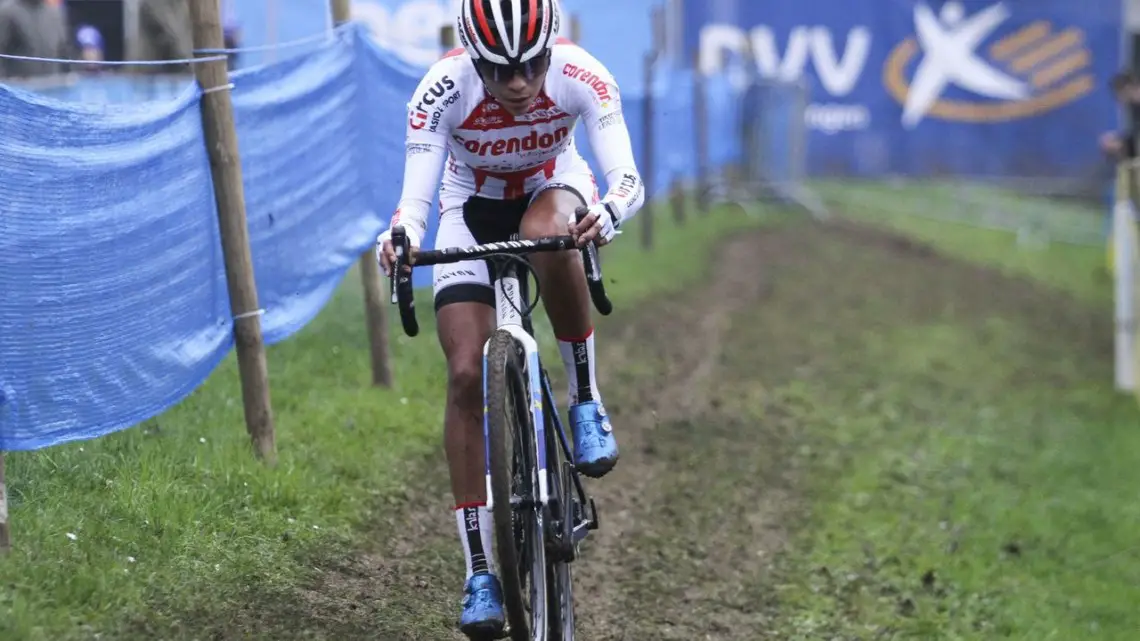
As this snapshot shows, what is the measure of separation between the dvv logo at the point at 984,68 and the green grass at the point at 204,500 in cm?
2037

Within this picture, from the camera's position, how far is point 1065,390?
36.8 feet

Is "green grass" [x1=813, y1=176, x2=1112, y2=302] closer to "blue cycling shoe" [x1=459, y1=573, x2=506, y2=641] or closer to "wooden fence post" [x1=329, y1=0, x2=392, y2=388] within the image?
"wooden fence post" [x1=329, y1=0, x2=392, y2=388]

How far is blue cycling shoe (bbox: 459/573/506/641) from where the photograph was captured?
4.57 meters

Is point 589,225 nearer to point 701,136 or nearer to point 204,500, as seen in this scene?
point 204,500

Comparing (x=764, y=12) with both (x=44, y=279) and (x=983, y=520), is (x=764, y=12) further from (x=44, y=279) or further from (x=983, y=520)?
(x=44, y=279)

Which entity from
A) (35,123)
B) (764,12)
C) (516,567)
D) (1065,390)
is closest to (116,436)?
(35,123)

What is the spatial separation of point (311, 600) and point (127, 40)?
12.7 meters

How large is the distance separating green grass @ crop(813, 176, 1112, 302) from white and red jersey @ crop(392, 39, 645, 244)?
1218cm

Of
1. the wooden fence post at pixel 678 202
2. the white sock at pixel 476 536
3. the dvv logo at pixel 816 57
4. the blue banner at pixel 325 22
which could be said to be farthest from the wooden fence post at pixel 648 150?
the white sock at pixel 476 536

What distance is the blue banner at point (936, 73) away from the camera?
25.8m

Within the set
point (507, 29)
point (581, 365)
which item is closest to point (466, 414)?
point (581, 365)

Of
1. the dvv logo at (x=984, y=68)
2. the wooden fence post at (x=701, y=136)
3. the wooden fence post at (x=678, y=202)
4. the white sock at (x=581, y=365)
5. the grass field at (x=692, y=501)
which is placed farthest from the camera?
the dvv logo at (x=984, y=68)

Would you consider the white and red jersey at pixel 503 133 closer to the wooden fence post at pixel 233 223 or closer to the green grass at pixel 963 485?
the wooden fence post at pixel 233 223

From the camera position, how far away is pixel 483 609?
15.1ft
